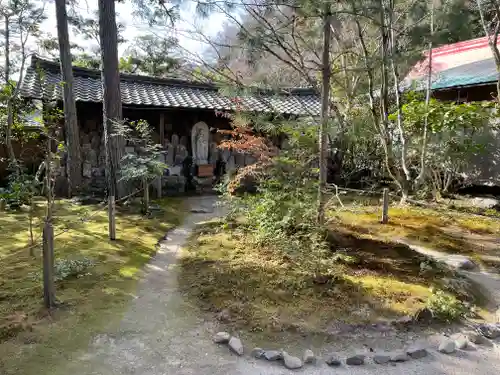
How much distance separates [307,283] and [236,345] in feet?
4.50

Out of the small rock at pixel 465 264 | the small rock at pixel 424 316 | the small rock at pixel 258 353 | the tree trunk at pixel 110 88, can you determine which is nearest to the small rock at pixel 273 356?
the small rock at pixel 258 353

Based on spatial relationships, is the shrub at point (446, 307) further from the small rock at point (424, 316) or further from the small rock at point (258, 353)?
the small rock at point (258, 353)

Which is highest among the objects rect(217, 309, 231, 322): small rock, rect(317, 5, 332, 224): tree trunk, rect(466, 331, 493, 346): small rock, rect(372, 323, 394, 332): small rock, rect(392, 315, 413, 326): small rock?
rect(317, 5, 332, 224): tree trunk

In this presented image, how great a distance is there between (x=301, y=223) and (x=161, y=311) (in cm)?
228

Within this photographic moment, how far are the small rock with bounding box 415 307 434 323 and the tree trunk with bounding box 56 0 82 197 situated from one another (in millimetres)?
7700

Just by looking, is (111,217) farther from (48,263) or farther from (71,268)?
(48,263)

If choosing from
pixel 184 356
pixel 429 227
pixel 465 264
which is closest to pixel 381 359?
pixel 184 356

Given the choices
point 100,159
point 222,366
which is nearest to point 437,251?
point 222,366

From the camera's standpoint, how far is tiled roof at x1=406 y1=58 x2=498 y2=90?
27.5ft

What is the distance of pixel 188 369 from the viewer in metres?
2.62

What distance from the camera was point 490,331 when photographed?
3.21 meters

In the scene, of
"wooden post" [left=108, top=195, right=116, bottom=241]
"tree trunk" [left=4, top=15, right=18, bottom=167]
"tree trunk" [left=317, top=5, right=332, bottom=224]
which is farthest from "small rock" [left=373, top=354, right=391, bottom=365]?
"tree trunk" [left=4, top=15, right=18, bottom=167]

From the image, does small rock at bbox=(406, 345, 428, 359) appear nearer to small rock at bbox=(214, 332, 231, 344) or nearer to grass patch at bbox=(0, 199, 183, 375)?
small rock at bbox=(214, 332, 231, 344)

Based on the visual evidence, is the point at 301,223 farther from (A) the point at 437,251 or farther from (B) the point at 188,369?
(B) the point at 188,369
